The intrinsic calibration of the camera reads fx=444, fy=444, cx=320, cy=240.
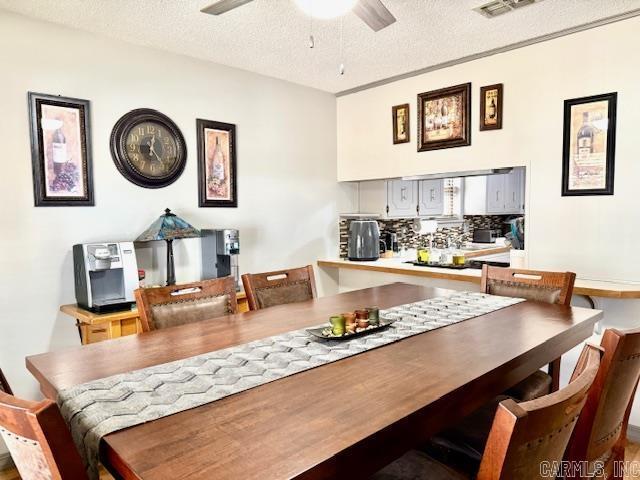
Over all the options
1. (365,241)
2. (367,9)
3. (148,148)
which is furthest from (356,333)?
(365,241)

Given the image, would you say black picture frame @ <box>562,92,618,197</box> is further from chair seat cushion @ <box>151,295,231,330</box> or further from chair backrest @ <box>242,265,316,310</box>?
chair seat cushion @ <box>151,295,231,330</box>

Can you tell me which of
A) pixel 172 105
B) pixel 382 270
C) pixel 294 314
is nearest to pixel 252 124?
pixel 172 105

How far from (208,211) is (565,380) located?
2632 mm

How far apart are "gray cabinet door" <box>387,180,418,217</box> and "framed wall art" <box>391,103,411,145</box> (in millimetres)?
522

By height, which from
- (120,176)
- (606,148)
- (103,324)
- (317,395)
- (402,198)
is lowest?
(103,324)

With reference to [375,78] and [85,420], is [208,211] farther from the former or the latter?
[85,420]

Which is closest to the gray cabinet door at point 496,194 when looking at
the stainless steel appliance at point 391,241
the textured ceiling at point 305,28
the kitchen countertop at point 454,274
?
the stainless steel appliance at point 391,241

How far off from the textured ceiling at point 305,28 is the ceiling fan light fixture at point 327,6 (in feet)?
1.86

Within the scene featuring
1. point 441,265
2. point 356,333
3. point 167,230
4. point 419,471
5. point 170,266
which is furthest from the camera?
point 441,265

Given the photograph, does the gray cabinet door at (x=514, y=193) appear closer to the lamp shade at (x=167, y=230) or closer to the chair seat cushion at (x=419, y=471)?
the lamp shade at (x=167, y=230)

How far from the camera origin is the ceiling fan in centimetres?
186

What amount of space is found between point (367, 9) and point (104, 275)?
1931mm

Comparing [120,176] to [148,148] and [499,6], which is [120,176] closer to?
[148,148]

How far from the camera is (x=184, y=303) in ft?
6.48
